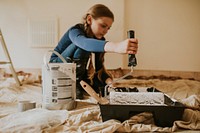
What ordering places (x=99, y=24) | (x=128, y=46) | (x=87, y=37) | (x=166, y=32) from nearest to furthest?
(x=128, y=46) → (x=87, y=37) → (x=99, y=24) → (x=166, y=32)

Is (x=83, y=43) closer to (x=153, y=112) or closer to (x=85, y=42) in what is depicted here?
(x=85, y=42)

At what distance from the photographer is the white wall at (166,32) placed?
195cm

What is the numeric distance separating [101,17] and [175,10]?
3.72 ft

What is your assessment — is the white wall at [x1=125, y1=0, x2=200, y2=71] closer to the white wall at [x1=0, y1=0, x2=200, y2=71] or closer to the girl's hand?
the white wall at [x1=0, y1=0, x2=200, y2=71]

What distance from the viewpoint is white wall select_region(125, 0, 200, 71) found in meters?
1.95

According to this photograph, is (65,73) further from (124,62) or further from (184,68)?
(184,68)

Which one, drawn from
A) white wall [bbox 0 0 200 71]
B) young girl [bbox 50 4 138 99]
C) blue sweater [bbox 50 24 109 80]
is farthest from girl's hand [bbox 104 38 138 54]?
white wall [bbox 0 0 200 71]

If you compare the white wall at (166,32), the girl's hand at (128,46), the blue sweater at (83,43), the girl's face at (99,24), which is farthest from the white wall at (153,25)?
the girl's hand at (128,46)

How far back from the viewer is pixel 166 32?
6.45ft

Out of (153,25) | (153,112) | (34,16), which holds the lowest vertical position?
(153,112)

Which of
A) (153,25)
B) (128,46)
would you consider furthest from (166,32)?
(128,46)

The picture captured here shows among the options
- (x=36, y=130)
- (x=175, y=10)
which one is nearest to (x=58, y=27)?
(x=175, y=10)

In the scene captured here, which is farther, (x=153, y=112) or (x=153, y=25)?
(x=153, y=25)

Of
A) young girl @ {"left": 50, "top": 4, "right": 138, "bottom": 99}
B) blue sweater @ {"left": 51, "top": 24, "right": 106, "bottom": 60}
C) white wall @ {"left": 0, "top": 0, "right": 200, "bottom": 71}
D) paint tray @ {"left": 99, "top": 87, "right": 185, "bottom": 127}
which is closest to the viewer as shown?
paint tray @ {"left": 99, "top": 87, "right": 185, "bottom": 127}
